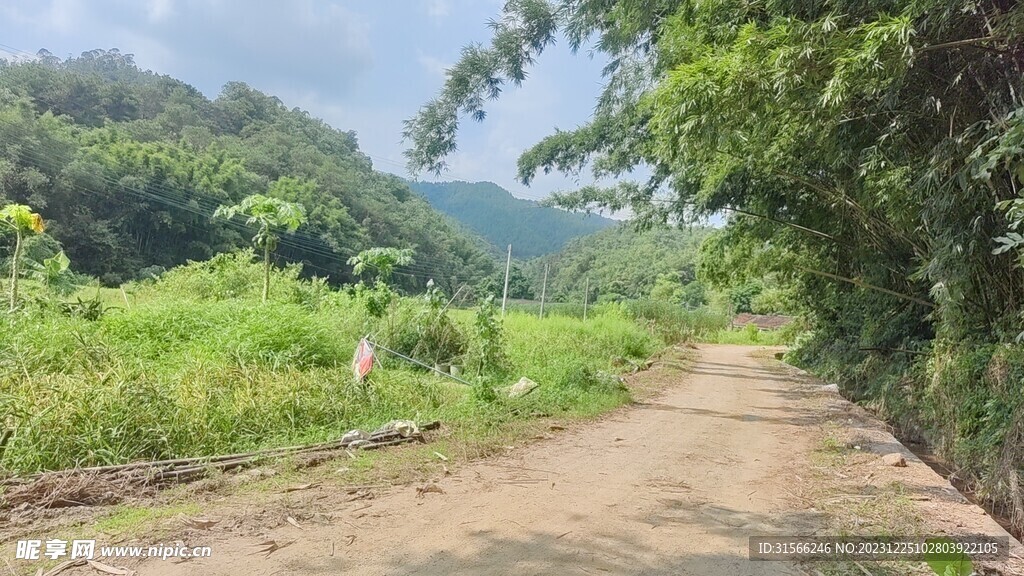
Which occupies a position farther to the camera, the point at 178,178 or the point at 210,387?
the point at 178,178

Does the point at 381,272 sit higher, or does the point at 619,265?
the point at 619,265

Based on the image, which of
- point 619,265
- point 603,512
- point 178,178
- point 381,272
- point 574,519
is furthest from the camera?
point 619,265

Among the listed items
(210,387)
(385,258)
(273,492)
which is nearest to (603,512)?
(273,492)

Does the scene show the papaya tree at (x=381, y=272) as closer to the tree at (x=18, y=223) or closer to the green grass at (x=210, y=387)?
the green grass at (x=210, y=387)

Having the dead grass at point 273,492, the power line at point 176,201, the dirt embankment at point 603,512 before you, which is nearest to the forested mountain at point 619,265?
the power line at point 176,201

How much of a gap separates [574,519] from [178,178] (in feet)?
103

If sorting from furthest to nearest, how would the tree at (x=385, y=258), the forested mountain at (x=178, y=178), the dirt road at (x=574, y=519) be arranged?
the forested mountain at (x=178, y=178), the tree at (x=385, y=258), the dirt road at (x=574, y=519)

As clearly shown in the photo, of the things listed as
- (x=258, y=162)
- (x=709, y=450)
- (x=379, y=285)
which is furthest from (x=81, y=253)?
(x=709, y=450)

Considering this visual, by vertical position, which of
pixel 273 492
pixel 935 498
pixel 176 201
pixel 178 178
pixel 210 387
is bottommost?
pixel 273 492

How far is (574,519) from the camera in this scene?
323 centimetres

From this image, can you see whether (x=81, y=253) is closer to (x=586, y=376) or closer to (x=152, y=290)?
(x=152, y=290)

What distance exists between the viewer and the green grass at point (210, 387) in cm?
376

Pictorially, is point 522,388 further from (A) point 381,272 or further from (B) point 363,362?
(A) point 381,272

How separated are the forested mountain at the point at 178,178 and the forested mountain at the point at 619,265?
925cm
